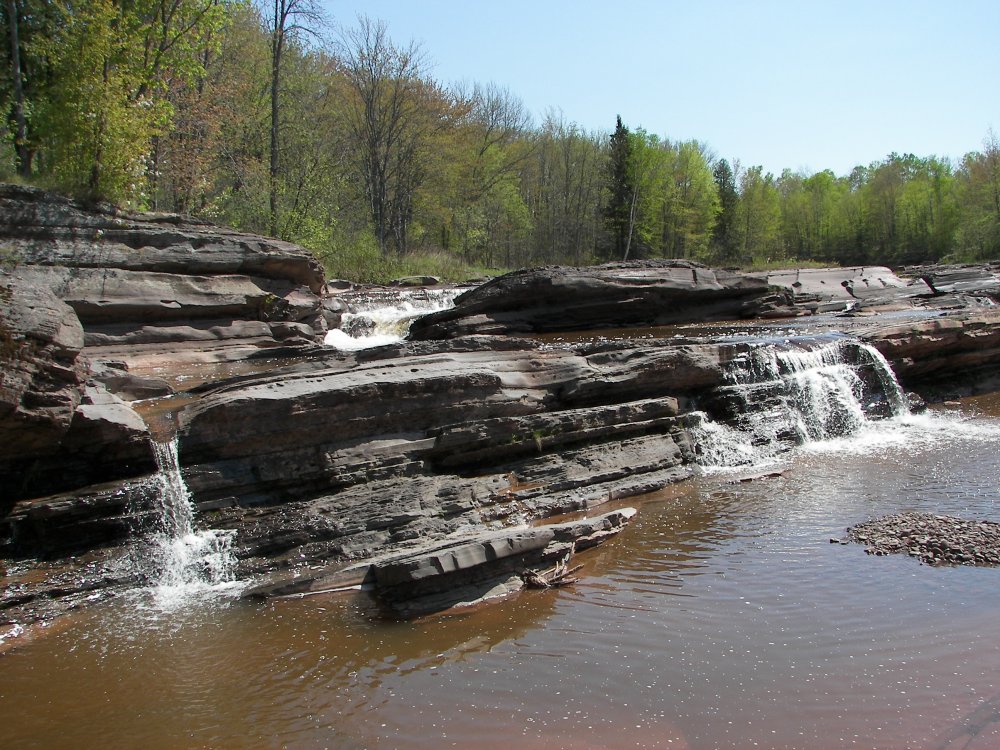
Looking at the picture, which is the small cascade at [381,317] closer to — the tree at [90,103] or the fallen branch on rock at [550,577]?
the tree at [90,103]

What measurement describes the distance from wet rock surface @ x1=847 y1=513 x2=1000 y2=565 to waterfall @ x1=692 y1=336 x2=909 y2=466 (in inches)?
121

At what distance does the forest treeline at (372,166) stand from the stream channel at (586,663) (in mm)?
11677

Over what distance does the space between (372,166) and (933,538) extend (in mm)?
32501

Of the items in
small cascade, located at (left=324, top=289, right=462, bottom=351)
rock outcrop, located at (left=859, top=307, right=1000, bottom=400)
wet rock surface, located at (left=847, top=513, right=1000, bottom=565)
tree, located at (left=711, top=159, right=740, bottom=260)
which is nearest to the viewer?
wet rock surface, located at (left=847, top=513, right=1000, bottom=565)

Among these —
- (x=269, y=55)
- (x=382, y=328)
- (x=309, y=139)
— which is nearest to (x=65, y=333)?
(x=382, y=328)

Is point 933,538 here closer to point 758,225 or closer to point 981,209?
point 981,209

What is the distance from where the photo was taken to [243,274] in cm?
1529

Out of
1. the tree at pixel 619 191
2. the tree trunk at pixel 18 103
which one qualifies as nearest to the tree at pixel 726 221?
the tree at pixel 619 191

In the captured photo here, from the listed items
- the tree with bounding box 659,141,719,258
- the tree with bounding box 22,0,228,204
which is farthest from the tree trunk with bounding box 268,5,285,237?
the tree with bounding box 659,141,719,258

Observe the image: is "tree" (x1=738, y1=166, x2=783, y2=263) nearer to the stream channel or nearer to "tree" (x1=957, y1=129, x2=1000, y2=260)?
"tree" (x1=957, y1=129, x2=1000, y2=260)

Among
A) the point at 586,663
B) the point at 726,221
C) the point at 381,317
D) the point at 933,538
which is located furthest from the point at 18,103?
the point at 726,221

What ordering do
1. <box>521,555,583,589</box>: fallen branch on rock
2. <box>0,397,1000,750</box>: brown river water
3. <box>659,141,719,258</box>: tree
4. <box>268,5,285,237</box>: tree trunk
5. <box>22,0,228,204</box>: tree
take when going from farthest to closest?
<box>659,141,719,258</box>: tree, <box>268,5,285,237</box>: tree trunk, <box>22,0,228,204</box>: tree, <box>521,555,583,589</box>: fallen branch on rock, <box>0,397,1000,750</box>: brown river water

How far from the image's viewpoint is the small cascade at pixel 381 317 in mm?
17625

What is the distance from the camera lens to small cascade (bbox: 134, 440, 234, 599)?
Answer: 22.1 ft
